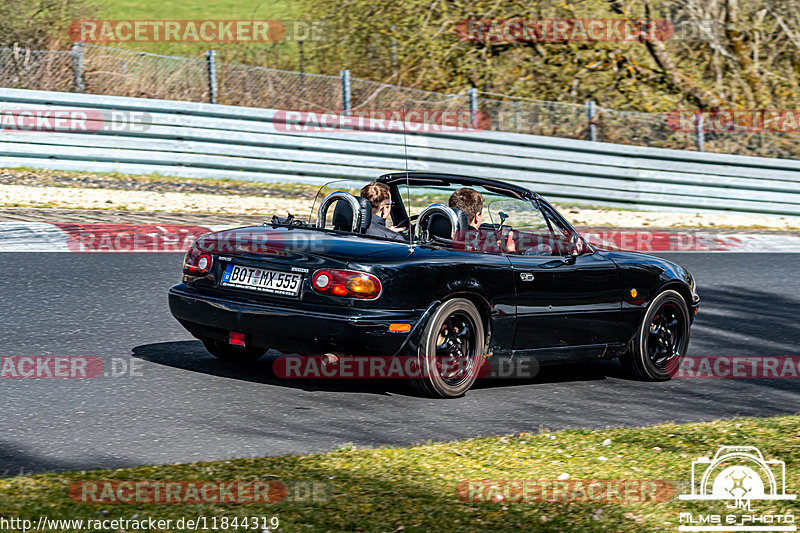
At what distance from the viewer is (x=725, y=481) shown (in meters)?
4.88

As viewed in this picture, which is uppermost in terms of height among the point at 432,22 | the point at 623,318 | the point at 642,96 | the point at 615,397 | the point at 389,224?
the point at 432,22

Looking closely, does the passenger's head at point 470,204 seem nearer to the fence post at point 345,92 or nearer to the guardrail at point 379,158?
the guardrail at point 379,158

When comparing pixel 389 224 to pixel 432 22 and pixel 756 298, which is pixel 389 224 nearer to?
pixel 756 298

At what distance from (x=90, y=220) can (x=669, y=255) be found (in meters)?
7.56

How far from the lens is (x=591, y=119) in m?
18.9

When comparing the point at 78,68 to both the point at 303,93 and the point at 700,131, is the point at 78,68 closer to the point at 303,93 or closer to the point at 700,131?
the point at 303,93

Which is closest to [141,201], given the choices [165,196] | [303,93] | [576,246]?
[165,196]

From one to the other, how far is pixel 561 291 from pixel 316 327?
187 centimetres

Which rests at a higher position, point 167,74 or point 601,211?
point 167,74

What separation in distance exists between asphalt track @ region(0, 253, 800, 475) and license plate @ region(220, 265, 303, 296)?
64 cm

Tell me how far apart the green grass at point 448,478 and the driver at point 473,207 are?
66.0 inches

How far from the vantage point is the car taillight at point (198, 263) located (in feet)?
22.2

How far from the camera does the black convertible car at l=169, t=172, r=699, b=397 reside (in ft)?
20.5

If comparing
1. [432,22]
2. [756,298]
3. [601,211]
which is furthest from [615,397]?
[432,22]
